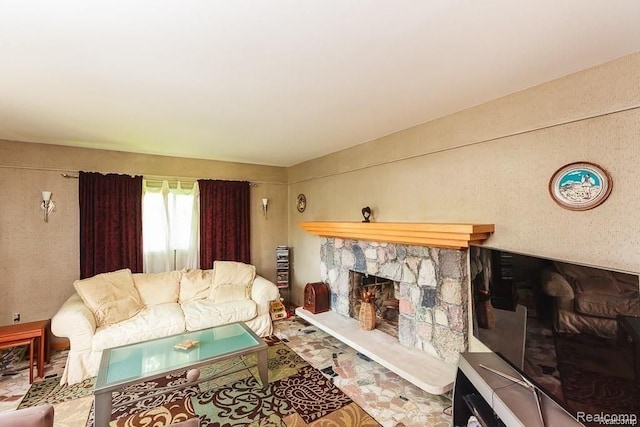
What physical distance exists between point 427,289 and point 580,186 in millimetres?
1350

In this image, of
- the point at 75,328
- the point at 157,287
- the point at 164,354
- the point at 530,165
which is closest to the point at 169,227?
the point at 157,287

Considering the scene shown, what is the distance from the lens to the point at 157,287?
3746 millimetres

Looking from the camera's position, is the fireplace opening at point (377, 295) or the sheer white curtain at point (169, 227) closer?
the fireplace opening at point (377, 295)

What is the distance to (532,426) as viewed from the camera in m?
1.34

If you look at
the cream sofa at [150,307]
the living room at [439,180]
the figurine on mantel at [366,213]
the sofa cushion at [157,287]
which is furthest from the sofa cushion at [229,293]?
the figurine on mantel at [366,213]

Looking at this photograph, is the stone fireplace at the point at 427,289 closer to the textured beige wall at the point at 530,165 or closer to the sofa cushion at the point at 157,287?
the textured beige wall at the point at 530,165

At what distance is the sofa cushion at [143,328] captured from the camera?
2.86 metres

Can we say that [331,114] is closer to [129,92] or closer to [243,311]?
[129,92]

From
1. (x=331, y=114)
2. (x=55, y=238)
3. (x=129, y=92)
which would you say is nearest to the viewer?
(x=129, y=92)

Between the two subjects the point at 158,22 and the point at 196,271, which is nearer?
the point at 158,22

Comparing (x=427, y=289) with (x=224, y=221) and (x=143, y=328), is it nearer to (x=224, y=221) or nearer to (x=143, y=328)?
(x=143, y=328)

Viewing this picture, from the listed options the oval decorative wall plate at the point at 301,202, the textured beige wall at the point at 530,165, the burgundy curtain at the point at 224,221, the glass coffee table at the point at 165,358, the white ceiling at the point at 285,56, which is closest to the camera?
the white ceiling at the point at 285,56

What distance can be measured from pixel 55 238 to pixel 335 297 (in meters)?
3.52

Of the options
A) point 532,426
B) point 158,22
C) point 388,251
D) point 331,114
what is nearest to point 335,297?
point 388,251
